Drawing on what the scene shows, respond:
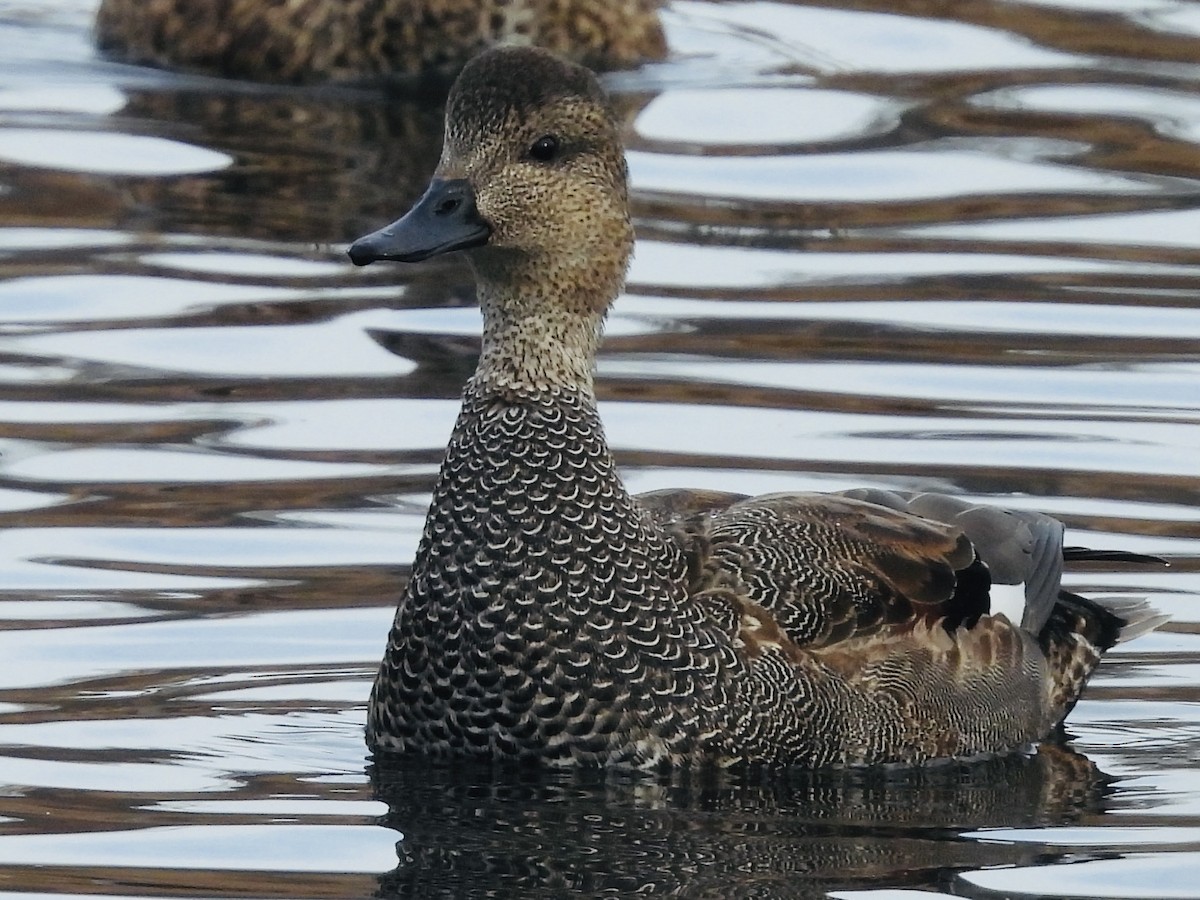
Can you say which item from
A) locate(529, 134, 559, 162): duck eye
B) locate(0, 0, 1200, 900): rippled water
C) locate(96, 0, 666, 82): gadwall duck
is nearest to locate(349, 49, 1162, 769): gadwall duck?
locate(529, 134, 559, 162): duck eye

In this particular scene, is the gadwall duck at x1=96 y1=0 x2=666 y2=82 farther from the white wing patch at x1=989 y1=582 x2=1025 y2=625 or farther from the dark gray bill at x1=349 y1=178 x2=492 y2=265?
the dark gray bill at x1=349 y1=178 x2=492 y2=265

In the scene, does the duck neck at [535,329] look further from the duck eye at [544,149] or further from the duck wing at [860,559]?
the duck wing at [860,559]

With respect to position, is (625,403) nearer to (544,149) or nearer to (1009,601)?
(1009,601)

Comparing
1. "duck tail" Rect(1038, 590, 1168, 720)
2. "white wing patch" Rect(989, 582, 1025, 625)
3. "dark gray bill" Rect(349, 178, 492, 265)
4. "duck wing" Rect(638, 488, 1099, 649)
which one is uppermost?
"dark gray bill" Rect(349, 178, 492, 265)

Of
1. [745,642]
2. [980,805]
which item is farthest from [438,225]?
[980,805]

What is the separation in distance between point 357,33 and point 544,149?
25.2 ft

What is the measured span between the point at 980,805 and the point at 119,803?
1.94 metres

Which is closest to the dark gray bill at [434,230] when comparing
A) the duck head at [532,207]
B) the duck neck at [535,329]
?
the duck head at [532,207]

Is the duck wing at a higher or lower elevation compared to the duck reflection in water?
higher

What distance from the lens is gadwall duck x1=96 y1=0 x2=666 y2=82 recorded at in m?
15.6

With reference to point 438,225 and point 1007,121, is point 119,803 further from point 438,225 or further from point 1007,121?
point 1007,121

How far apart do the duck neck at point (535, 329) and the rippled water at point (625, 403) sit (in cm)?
94

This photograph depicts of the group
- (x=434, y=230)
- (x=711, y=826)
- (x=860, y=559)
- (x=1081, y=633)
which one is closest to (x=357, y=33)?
(x=1081, y=633)

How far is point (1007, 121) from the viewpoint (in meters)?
15.4
